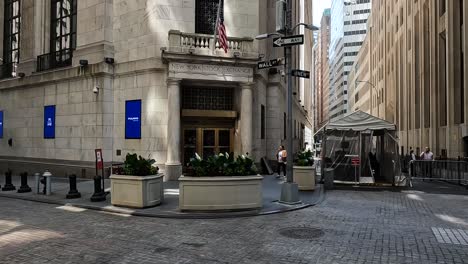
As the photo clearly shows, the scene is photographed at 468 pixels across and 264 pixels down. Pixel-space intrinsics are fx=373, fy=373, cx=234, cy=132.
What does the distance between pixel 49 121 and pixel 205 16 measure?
10811 mm

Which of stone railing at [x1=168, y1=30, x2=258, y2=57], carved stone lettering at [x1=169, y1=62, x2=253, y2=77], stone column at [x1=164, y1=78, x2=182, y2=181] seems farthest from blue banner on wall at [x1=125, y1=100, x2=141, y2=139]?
stone railing at [x1=168, y1=30, x2=258, y2=57]

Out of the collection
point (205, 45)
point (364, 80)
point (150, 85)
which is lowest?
point (150, 85)

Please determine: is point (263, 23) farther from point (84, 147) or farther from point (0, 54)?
point (0, 54)

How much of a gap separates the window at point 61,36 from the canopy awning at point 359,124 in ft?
49.7

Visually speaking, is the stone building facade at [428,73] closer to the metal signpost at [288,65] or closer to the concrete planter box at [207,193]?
the metal signpost at [288,65]

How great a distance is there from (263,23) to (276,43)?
34.7 ft

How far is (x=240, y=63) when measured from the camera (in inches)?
718

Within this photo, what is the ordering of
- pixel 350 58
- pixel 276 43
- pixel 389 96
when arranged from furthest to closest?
pixel 350 58 → pixel 389 96 → pixel 276 43

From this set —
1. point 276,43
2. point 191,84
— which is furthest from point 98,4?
point 276,43

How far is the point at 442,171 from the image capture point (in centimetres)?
1869

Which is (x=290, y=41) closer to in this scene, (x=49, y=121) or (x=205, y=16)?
(x=205, y=16)

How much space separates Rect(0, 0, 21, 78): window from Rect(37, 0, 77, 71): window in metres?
4.61

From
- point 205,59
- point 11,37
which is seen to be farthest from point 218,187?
point 11,37

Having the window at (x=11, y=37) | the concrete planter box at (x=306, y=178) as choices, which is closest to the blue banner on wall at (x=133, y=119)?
the concrete planter box at (x=306, y=178)
